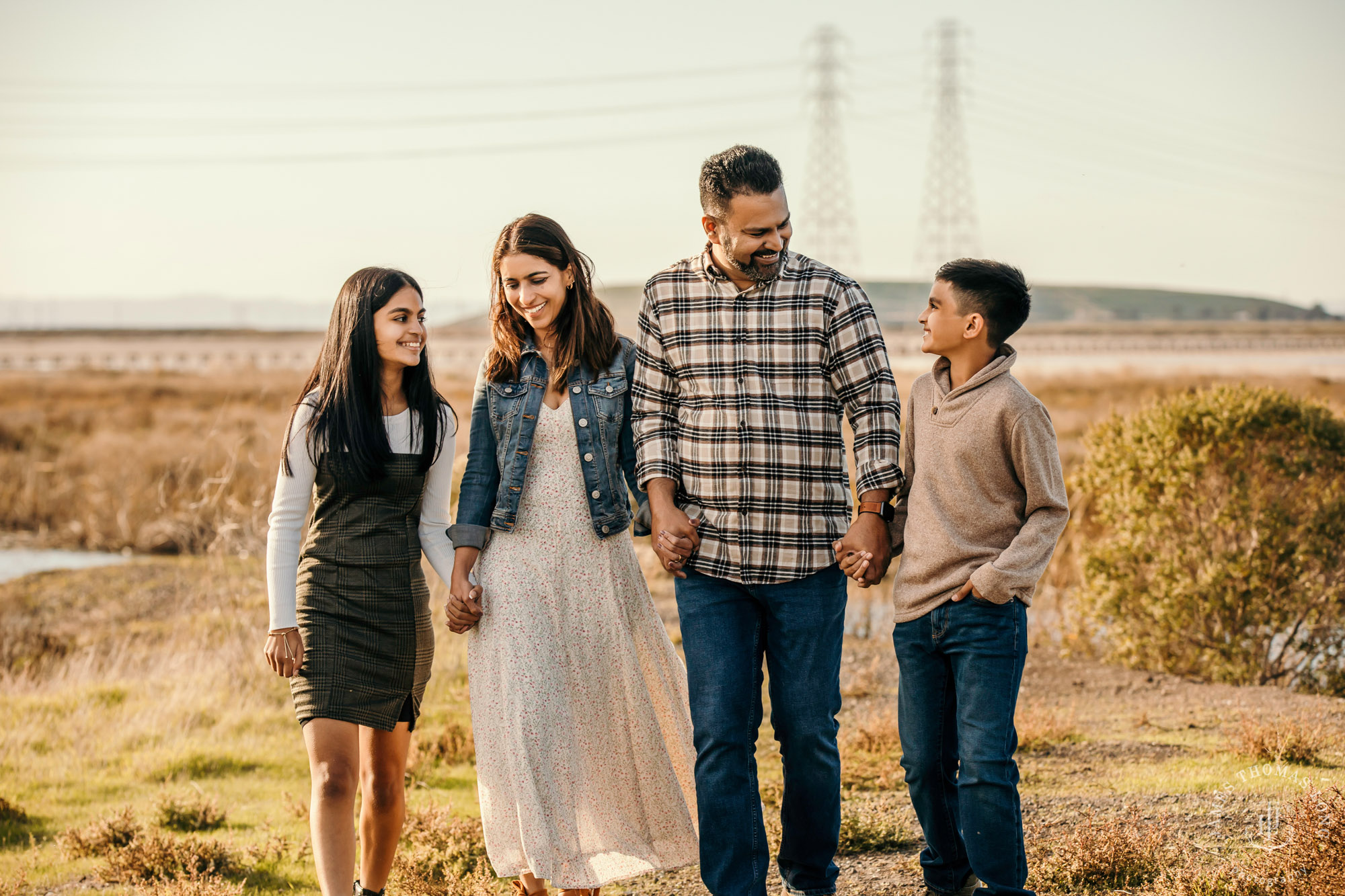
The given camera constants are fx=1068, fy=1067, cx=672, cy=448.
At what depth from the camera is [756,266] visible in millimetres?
3215

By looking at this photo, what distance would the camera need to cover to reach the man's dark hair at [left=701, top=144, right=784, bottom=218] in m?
3.13

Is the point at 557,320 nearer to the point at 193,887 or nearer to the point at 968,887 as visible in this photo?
the point at 968,887

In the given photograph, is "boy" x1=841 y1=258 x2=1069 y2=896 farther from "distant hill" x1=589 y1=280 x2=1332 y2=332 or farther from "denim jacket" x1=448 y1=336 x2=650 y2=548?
"distant hill" x1=589 y1=280 x2=1332 y2=332

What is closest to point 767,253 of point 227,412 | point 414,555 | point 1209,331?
point 414,555

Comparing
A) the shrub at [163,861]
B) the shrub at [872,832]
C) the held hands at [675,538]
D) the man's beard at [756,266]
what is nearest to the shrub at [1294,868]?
the shrub at [872,832]

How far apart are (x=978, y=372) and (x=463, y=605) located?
5.71 feet

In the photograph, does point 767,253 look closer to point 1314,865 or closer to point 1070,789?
point 1314,865

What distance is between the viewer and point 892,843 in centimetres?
420

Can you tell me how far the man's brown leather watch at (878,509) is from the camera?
128 inches

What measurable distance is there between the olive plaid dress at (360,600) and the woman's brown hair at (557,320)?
1.50 feet

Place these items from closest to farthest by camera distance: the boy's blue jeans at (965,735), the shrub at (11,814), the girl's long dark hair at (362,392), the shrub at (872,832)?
the boy's blue jeans at (965,735), the girl's long dark hair at (362,392), the shrub at (872,832), the shrub at (11,814)

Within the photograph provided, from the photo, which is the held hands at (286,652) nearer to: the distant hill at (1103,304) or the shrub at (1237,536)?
the shrub at (1237,536)

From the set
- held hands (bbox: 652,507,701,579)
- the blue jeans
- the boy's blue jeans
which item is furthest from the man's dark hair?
the boy's blue jeans

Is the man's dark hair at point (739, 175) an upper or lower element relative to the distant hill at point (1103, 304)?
lower
